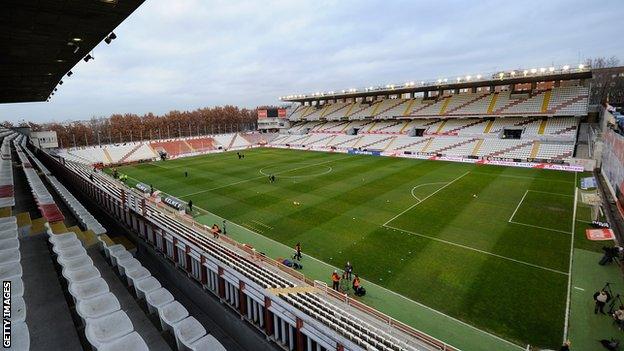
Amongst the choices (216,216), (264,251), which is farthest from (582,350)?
(216,216)

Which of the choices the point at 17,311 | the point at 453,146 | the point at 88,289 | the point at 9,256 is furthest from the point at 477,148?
the point at 17,311

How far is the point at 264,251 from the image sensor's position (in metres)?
16.4

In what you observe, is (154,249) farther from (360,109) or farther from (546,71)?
(360,109)

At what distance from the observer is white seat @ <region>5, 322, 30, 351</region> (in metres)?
3.82

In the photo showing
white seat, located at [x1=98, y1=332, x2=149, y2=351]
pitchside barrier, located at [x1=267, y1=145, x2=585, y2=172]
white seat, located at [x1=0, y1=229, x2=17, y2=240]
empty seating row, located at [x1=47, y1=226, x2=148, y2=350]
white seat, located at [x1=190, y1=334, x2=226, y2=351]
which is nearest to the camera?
white seat, located at [x1=98, y1=332, x2=149, y2=351]

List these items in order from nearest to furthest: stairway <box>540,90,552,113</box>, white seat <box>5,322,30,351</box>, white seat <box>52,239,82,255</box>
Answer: white seat <box>5,322,30,351</box> → white seat <box>52,239,82,255</box> → stairway <box>540,90,552,113</box>

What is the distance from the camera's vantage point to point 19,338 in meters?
3.99

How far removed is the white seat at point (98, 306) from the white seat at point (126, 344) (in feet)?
2.66

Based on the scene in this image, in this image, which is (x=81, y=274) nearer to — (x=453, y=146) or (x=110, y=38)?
(x=110, y=38)

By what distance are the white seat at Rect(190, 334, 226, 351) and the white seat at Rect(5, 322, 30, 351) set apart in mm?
1874

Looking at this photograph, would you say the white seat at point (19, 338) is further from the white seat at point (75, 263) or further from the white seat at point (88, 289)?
the white seat at point (75, 263)

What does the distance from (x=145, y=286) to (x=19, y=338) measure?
7.38 feet

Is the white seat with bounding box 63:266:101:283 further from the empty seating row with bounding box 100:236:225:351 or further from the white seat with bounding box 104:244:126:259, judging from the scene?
the white seat with bounding box 104:244:126:259

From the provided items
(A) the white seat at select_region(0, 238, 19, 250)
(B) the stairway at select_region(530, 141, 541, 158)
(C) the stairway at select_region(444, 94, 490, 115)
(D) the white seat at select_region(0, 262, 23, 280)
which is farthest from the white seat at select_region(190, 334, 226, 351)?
(C) the stairway at select_region(444, 94, 490, 115)
